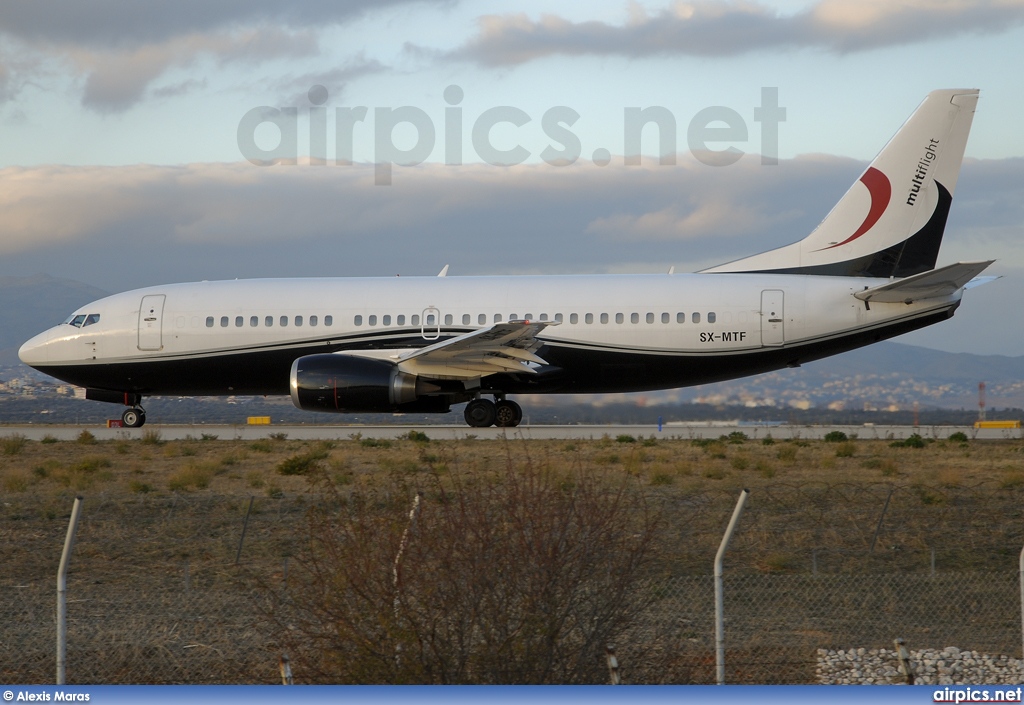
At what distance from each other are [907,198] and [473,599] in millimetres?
19265

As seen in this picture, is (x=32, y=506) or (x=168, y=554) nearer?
(x=168, y=554)

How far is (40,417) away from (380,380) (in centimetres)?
3524

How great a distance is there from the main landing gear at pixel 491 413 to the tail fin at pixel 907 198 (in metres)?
7.45

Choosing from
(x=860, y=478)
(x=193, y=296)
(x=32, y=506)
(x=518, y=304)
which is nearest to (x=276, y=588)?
(x=32, y=506)

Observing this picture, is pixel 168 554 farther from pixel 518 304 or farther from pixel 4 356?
pixel 4 356

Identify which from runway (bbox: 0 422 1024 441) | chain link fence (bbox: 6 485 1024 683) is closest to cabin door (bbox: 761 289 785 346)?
runway (bbox: 0 422 1024 441)

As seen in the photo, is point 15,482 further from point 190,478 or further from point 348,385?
point 348,385

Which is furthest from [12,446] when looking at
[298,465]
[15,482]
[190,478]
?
[298,465]

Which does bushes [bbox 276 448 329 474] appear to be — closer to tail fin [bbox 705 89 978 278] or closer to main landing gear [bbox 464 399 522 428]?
main landing gear [bbox 464 399 522 428]

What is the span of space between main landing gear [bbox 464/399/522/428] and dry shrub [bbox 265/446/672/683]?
56.2 feet

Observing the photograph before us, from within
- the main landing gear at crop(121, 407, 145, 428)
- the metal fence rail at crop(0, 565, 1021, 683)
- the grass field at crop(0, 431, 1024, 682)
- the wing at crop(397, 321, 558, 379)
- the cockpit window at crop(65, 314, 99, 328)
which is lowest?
the metal fence rail at crop(0, 565, 1021, 683)

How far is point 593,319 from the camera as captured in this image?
23156mm

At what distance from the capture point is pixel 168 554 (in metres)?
12.1

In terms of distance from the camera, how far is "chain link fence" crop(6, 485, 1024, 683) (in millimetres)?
8109
